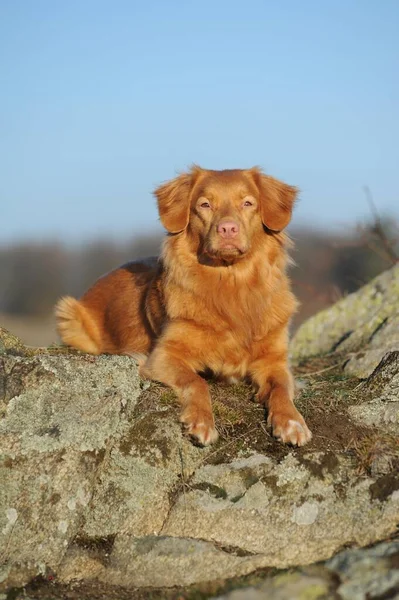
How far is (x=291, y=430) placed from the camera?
3.97 m

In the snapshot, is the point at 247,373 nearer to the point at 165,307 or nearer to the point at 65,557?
the point at 165,307

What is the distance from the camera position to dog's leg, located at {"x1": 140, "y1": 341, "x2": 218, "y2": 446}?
403 centimetres

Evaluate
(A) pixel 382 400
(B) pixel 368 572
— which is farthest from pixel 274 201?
Answer: (B) pixel 368 572

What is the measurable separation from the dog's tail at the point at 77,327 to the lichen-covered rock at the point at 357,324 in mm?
2162

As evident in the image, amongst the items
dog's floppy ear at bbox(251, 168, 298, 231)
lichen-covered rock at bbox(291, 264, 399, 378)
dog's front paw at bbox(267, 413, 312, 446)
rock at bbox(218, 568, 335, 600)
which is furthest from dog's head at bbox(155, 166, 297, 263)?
rock at bbox(218, 568, 335, 600)

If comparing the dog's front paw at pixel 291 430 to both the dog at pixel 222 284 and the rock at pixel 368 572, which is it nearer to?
the dog at pixel 222 284

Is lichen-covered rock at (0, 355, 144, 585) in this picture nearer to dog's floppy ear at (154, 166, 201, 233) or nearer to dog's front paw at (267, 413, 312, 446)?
dog's front paw at (267, 413, 312, 446)

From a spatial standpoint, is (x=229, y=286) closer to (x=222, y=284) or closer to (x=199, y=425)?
(x=222, y=284)

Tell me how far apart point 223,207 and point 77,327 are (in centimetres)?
232

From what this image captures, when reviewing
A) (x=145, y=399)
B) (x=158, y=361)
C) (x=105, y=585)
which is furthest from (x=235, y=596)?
(x=158, y=361)

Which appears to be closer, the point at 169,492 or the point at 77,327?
the point at 169,492

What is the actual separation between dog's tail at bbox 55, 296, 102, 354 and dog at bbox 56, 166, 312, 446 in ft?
3.16

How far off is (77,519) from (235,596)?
3.63 ft

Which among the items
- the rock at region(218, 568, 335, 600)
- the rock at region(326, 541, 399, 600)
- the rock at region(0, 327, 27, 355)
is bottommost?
the rock at region(218, 568, 335, 600)
